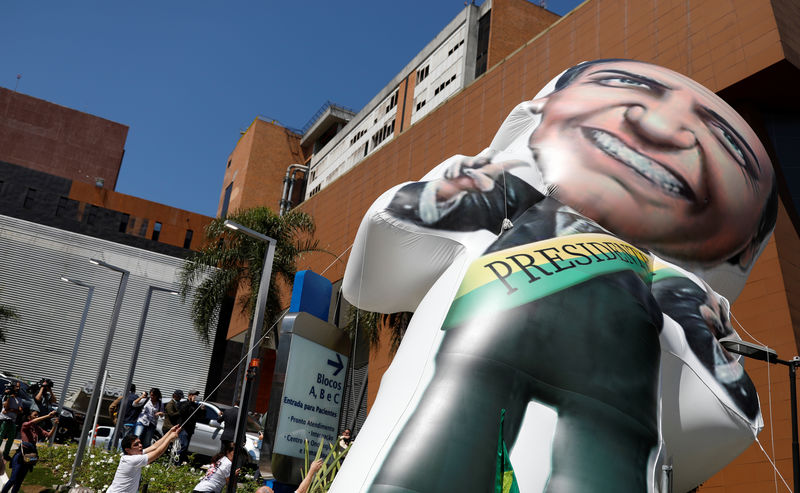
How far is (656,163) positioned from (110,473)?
988 cm

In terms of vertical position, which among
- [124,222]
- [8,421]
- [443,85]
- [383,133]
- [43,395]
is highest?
[443,85]

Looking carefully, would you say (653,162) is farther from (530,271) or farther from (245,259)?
(245,259)

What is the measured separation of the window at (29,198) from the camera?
40719 mm

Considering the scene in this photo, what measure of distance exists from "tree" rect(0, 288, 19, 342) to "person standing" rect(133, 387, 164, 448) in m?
26.5

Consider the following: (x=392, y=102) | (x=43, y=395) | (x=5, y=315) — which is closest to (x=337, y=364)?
(x=43, y=395)

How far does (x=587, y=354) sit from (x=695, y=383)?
5.06 feet

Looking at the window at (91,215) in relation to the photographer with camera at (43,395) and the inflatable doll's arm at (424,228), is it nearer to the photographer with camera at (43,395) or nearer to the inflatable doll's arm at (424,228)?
the photographer with camera at (43,395)

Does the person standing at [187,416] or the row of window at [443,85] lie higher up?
the row of window at [443,85]

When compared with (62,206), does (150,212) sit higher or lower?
higher

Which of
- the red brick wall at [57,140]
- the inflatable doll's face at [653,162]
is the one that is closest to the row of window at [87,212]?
the red brick wall at [57,140]

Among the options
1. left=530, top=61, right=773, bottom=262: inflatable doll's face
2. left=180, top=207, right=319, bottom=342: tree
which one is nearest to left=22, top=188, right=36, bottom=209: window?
left=180, top=207, right=319, bottom=342: tree

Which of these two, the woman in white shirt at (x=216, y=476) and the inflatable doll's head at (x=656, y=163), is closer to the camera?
the inflatable doll's head at (x=656, y=163)

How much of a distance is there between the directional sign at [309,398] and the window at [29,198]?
116ft

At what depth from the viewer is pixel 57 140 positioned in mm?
60375
